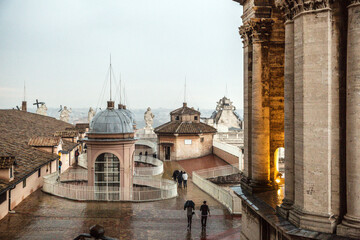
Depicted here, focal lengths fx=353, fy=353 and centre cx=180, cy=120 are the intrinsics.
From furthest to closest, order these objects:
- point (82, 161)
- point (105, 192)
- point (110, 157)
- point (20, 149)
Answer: point (82, 161) → point (20, 149) → point (110, 157) → point (105, 192)

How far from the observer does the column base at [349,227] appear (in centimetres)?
813

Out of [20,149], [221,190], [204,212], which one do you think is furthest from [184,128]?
[204,212]

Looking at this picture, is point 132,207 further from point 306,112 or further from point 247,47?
point 306,112

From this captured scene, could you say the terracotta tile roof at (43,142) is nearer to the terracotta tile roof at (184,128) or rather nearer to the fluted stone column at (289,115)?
the terracotta tile roof at (184,128)

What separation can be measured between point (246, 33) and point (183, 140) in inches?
1301

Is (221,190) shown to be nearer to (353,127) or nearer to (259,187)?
(259,187)

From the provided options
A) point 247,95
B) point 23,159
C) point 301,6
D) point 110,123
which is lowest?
point 23,159

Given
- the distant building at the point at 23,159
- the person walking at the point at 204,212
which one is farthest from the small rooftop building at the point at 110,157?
the person walking at the point at 204,212

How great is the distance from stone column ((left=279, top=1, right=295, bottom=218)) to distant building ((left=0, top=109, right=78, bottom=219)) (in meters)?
13.4

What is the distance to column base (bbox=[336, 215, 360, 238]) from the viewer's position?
813 cm

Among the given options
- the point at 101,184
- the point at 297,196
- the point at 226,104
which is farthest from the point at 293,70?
the point at 226,104

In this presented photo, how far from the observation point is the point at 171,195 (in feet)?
76.3

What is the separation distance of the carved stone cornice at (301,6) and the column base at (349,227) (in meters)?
5.05

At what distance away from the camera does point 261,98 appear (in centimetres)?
1259
